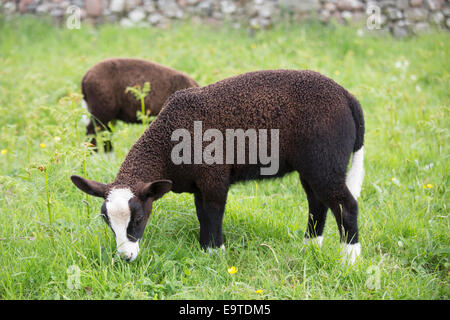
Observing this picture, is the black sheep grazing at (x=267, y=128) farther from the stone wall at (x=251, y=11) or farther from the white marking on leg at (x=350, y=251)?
the stone wall at (x=251, y=11)

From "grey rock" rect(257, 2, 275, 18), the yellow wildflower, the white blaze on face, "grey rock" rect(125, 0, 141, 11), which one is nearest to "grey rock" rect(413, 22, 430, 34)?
Result: "grey rock" rect(257, 2, 275, 18)

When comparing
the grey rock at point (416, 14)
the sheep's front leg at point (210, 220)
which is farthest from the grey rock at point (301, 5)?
the sheep's front leg at point (210, 220)

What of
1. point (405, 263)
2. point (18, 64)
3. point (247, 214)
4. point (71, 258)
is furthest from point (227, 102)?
point (18, 64)

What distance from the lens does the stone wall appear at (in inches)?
381

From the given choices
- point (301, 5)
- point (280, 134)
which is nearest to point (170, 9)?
point (301, 5)

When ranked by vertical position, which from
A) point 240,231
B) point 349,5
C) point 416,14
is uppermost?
point 349,5

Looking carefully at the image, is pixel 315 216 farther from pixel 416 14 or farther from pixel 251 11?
pixel 416 14

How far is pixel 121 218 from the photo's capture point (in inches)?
125

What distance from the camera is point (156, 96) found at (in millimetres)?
5715

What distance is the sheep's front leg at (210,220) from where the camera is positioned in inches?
138

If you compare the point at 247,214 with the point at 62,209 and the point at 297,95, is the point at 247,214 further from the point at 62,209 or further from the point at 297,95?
the point at 62,209

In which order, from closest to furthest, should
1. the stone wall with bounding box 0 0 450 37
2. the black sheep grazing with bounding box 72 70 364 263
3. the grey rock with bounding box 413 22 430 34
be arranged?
1. the black sheep grazing with bounding box 72 70 364 263
2. the grey rock with bounding box 413 22 430 34
3. the stone wall with bounding box 0 0 450 37

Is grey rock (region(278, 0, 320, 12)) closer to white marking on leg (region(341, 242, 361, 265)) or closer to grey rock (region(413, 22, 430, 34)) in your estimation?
grey rock (region(413, 22, 430, 34))

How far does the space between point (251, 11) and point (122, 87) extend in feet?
Answer: 17.6
